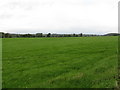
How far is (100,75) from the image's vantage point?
14.1 metres

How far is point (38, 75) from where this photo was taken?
15414mm

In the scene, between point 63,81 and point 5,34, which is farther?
point 5,34

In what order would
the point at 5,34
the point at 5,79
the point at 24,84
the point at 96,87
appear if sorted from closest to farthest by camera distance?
the point at 96,87 < the point at 24,84 < the point at 5,79 < the point at 5,34

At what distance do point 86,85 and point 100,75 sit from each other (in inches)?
106

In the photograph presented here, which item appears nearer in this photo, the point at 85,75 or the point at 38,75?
the point at 85,75

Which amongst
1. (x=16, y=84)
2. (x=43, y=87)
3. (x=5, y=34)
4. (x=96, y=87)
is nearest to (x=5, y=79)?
(x=16, y=84)

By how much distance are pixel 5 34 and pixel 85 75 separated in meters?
142

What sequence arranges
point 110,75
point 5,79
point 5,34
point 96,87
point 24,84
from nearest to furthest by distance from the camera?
point 96,87 < point 24,84 < point 110,75 < point 5,79 < point 5,34

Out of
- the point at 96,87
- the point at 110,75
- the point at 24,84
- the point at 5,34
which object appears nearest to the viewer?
the point at 96,87

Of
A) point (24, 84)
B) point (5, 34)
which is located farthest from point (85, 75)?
point (5, 34)

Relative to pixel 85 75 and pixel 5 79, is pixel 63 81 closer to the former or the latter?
pixel 85 75

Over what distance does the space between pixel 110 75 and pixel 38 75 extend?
593 centimetres

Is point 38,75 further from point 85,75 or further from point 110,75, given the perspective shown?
point 110,75

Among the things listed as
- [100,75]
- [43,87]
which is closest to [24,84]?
[43,87]
